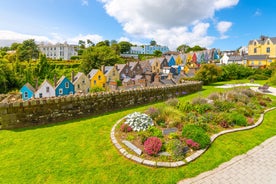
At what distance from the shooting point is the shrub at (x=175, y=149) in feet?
17.2

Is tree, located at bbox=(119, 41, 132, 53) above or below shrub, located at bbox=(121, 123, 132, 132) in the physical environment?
above

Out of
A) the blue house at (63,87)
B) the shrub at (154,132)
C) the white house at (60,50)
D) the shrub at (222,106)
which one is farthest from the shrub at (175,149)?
the white house at (60,50)

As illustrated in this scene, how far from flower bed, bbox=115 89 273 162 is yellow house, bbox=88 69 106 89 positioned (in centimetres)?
3082

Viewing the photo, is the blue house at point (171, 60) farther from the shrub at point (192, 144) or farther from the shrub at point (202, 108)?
the shrub at point (192, 144)

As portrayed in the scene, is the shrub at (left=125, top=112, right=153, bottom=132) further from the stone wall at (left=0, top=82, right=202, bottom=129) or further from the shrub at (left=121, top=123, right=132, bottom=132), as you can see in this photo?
the stone wall at (left=0, top=82, right=202, bottom=129)

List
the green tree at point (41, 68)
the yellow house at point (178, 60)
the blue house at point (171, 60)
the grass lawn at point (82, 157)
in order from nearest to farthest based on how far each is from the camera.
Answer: the grass lawn at point (82, 157) → the green tree at point (41, 68) → the blue house at point (171, 60) → the yellow house at point (178, 60)

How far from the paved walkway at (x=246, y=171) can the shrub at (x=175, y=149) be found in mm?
846

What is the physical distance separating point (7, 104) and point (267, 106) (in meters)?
16.1

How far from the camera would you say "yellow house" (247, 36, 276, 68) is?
47.6 m

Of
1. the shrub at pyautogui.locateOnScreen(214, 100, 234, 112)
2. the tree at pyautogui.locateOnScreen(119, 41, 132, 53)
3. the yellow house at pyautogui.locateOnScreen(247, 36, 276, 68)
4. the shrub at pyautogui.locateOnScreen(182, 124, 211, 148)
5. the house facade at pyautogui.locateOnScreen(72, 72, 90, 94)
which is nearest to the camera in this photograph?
the shrub at pyautogui.locateOnScreen(182, 124, 211, 148)

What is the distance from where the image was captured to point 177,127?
7363 mm

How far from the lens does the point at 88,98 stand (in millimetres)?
9422

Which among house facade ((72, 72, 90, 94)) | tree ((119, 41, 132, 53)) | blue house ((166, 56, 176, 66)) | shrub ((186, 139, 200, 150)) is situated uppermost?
tree ((119, 41, 132, 53))

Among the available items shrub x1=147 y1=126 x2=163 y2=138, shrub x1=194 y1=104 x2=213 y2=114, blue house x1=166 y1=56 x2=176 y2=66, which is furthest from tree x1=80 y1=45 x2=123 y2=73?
shrub x1=147 y1=126 x2=163 y2=138
